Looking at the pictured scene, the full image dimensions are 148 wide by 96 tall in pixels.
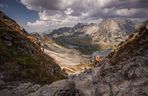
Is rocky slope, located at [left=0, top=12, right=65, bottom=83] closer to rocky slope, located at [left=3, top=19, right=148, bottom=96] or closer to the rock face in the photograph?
rocky slope, located at [left=3, top=19, right=148, bottom=96]

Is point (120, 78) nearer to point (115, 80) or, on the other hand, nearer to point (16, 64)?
point (115, 80)

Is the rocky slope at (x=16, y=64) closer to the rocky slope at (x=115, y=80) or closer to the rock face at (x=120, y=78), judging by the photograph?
the rocky slope at (x=115, y=80)

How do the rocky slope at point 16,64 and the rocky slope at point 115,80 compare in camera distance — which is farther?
the rocky slope at point 16,64

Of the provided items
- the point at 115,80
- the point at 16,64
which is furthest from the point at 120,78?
the point at 16,64

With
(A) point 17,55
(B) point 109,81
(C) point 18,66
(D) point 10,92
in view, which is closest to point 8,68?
(C) point 18,66

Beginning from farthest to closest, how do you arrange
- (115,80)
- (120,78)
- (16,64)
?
(16,64) < (115,80) < (120,78)

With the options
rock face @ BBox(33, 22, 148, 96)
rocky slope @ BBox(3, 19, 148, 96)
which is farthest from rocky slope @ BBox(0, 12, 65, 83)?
rock face @ BBox(33, 22, 148, 96)

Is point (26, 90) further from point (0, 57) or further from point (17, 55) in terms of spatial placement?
point (17, 55)

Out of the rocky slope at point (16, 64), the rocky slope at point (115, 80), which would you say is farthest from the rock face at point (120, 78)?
the rocky slope at point (16, 64)
